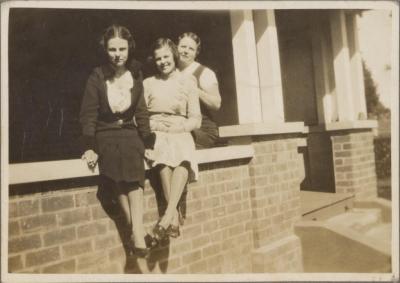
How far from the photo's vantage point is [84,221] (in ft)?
10.0

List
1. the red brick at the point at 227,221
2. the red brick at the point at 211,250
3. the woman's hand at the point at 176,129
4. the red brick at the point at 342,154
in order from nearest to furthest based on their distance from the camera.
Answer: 1. the woman's hand at the point at 176,129
2. the red brick at the point at 211,250
3. the red brick at the point at 227,221
4. the red brick at the point at 342,154

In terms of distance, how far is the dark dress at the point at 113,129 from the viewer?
3010 mm

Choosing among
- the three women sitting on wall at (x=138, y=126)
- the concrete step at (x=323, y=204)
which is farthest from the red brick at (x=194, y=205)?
the concrete step at (x=323, y=204)

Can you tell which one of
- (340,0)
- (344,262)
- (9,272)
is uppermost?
(340,0)

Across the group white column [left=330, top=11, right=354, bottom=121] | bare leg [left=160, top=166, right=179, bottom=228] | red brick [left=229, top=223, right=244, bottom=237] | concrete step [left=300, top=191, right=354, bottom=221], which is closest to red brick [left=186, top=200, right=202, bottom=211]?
bare leg [left=160, top=166, right=179, bottom=228]

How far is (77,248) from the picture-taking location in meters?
3.03

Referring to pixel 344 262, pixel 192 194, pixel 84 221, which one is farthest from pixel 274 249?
pixel 84 221

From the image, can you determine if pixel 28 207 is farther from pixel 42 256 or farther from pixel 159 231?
pixel 159 231

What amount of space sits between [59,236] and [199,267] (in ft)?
4.62

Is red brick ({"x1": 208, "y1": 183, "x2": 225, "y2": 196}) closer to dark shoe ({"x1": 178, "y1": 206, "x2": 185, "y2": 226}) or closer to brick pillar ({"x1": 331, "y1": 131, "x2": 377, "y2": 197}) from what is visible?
dark shoe ({"x1": 178, "y1": 206, "x2": 185, "y2": 226})

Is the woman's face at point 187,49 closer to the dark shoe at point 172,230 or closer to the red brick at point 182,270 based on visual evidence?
the dark shoe at point 172,230

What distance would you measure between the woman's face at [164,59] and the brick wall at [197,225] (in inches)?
38.7

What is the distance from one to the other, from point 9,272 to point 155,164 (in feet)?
4.35

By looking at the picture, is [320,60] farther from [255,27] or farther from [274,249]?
[274,249]
